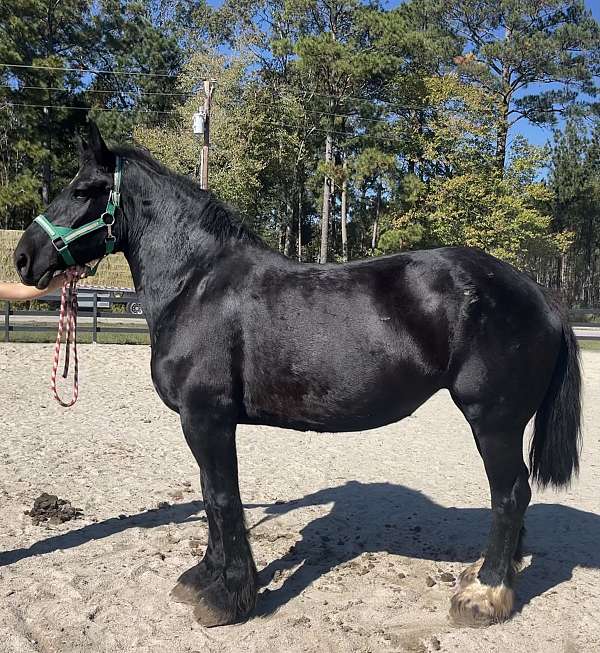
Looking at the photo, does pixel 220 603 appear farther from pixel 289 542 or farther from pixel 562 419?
pixel 562 419

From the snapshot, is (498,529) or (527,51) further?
(527,51)

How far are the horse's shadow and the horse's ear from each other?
2514 millimetres

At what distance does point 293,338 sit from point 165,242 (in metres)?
0.90

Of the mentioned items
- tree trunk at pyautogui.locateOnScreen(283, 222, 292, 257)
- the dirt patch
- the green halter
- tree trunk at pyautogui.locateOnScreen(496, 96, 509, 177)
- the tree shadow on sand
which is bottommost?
the tree shadow on sand

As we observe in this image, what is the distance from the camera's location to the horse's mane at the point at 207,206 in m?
3.22

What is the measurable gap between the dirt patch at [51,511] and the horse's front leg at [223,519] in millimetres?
1656

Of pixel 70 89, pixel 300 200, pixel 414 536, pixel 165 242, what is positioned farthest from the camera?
pixel 300 200

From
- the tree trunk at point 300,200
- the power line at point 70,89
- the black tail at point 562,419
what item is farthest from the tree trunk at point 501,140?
the black tail at point 562,419

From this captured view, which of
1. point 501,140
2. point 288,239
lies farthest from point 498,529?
point 288,239

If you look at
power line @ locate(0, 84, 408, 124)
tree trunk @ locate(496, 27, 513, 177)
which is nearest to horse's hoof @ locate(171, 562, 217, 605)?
tree trunk @ locate(496, 27, 513, 177)

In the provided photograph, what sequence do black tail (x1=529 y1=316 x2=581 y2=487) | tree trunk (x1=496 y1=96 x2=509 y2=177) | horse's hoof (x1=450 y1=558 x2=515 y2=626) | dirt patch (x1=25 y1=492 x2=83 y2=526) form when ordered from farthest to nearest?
tree trunk (x1=496 y1=96 x2=509 y2=177) → dirt patch (x1=25 y1=492 x2=83 y2=526) → black tail (x1=529 y1=316 x2=581 y2=487) → horse's hoof (x1=450 y1=558 x2=515 y2=626)

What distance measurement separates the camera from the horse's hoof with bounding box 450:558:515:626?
3.06 metres

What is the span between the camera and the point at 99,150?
3.05 meters

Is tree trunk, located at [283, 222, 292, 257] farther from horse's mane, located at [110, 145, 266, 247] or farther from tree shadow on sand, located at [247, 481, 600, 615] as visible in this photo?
horse's mane, located at [110, 145, 266, 247]
